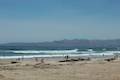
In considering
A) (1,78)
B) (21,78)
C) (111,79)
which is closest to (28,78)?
(21,78)

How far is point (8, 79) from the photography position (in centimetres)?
1969

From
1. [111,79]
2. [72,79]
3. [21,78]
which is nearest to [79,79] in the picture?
[72,79]

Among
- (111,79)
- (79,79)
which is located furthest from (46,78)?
(111,79)

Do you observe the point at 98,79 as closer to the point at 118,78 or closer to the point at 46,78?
the point at 118,78

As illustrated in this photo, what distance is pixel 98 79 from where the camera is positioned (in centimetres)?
2033

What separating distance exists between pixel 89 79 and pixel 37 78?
3222mm

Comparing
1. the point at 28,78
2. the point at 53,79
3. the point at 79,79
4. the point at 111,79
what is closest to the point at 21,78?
the point at 28,78

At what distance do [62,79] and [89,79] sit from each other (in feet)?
5.47

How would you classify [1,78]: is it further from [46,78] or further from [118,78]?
[118,78]

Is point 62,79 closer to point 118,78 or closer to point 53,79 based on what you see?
point 53,79

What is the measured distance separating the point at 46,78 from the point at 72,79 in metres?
1.70

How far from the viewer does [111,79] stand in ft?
66.4

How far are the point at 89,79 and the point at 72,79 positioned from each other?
108 cm

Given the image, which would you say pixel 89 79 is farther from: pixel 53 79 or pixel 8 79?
pixel 8 79
